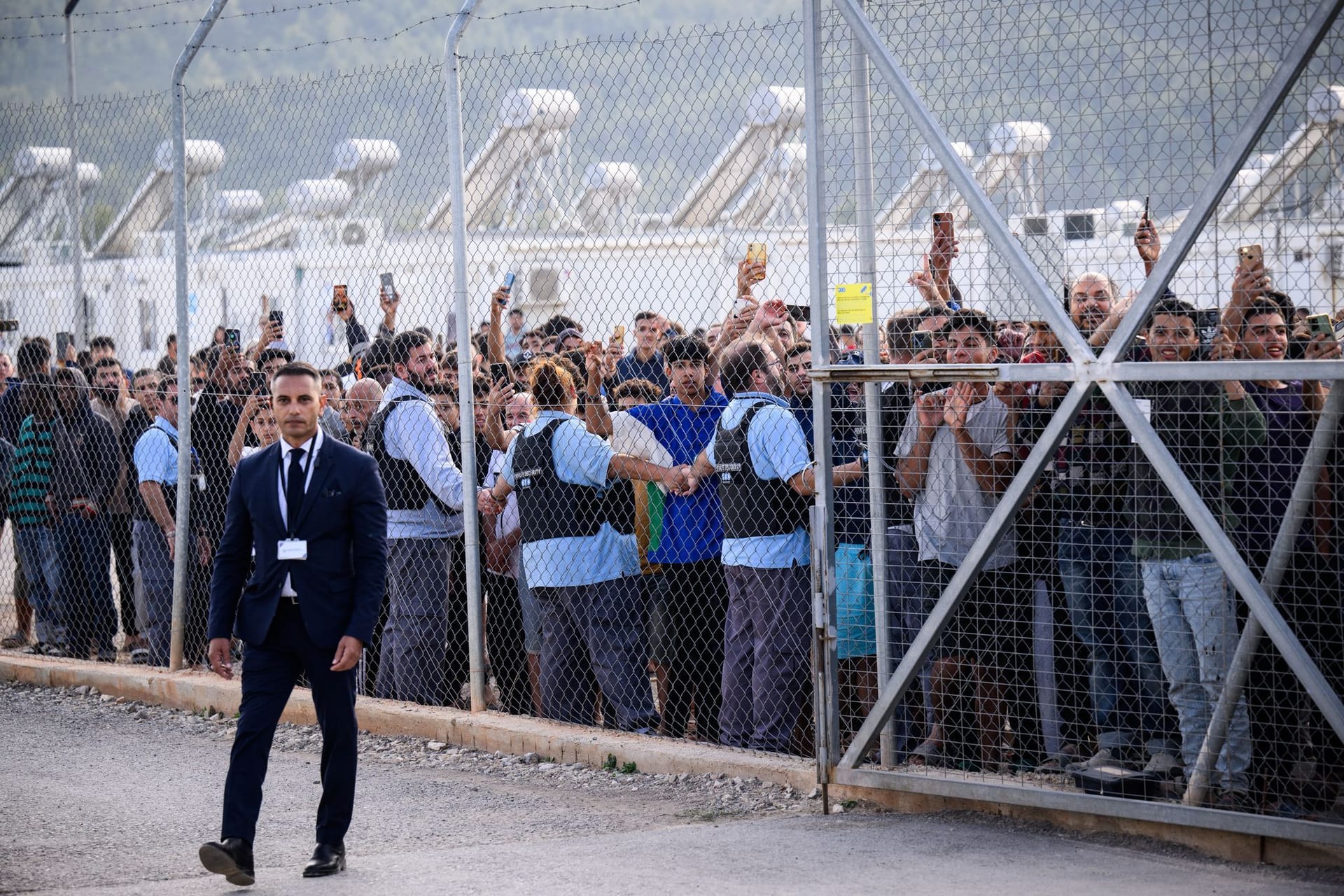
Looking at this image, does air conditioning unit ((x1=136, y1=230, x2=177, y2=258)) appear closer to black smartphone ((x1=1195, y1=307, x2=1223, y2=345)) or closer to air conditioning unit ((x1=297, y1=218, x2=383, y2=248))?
air conditioning unit ((x1=297, y1=218, x2=383, y2=248))

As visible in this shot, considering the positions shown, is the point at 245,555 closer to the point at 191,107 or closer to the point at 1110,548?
the point at 1110,548

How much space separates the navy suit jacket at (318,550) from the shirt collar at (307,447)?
0.02 m

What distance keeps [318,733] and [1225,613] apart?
15.6 ft

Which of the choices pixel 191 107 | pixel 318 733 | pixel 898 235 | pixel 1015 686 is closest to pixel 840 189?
pixel 898 235

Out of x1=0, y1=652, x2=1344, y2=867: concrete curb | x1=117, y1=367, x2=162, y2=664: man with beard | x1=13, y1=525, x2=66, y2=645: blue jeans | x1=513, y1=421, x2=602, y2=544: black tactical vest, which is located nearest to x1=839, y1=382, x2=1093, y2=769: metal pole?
x1=0, y1=652, x2=1344, y2=867: concrete curb

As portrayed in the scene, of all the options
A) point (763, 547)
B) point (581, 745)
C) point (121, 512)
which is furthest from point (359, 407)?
point (763, 547)

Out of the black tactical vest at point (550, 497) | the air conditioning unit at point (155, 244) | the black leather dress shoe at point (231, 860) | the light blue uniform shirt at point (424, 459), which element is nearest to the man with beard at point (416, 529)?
the light blue uniform shirt at point (424, 459)

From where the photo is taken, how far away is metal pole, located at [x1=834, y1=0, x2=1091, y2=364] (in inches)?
222

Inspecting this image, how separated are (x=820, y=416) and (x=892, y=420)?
406 millimetres

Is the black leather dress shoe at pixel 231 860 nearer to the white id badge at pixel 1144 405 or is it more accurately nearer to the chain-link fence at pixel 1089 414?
the chain-link fence at pixel 1089 414

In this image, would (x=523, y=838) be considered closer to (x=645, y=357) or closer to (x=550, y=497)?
(x=550, y=497)

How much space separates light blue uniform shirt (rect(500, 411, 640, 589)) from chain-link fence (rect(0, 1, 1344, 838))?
0.05 feet

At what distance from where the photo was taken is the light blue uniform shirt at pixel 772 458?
683 cm

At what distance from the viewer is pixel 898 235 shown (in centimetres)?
651
